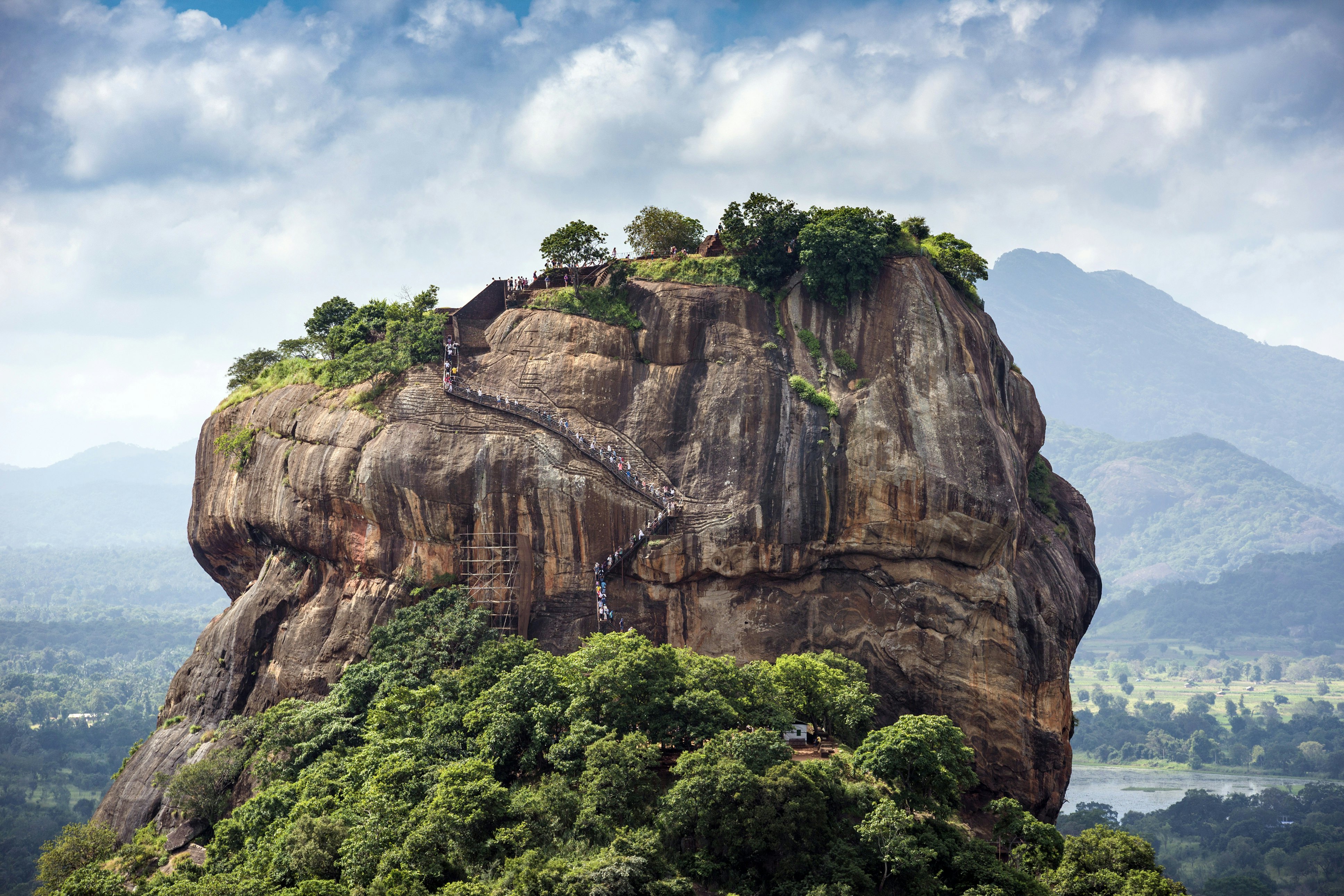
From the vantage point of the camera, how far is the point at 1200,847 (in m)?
84.6

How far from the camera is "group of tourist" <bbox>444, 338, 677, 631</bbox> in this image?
40219 mm

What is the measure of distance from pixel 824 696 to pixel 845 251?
53.8ft

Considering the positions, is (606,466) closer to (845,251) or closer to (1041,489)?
(845,251)

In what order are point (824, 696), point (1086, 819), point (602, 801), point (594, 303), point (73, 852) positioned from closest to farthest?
1. point (602, 801)
2. point (73, 852)
3. point (824, 696)
4. point (594, 303)
5. point (1086, 819)

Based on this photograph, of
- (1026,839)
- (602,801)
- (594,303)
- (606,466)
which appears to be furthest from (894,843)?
(594,303)

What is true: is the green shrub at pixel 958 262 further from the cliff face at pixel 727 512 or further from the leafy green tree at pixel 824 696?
the leafy green tree at pixel 824 696

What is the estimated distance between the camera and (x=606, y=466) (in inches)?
1604

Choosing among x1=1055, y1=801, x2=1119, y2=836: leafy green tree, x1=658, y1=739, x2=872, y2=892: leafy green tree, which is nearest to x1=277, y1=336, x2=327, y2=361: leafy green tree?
→ x1=658, y1=739, x2=872, y2=892: leafy green tree

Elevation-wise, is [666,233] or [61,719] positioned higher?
[666,233]

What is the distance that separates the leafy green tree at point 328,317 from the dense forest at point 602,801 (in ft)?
62.4

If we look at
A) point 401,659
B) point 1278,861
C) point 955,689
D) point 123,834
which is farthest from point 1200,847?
point 123,834

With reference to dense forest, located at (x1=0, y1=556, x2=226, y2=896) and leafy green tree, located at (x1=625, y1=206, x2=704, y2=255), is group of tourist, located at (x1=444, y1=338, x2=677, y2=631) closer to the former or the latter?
leafy green tree, located at (x1=625, y1=206, x2=704, y2=255)

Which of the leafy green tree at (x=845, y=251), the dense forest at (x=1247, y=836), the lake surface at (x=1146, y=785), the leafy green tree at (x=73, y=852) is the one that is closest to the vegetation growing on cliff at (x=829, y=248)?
the leafy green tree at (x=845, y=251)

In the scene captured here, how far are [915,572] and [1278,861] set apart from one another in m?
57.1
